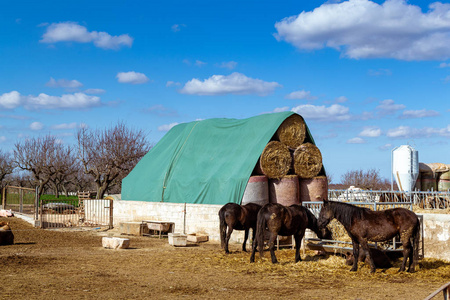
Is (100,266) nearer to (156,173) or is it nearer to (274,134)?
(274,134)

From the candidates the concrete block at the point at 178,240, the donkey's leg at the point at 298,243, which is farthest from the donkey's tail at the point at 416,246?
the concrete block at the point at 178,240

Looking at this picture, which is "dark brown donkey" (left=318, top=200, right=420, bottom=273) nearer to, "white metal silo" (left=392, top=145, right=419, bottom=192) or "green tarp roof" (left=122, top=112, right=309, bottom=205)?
"green tarp roof" (left=122, top=112, right=309, bottom=205)

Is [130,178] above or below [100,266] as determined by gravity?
above

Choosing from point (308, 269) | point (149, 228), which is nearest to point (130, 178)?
point (149, 228)

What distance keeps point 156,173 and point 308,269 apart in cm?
1337

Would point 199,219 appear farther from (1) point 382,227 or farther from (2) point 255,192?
(1) point 382,227

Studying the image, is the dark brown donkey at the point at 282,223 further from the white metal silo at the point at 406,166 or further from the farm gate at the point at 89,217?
the white metal silo at the point at 406,166

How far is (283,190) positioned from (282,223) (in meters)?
6.28

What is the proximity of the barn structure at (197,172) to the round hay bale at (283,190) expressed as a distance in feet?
4.27

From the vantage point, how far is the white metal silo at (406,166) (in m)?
25.8

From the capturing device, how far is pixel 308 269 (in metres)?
11.9

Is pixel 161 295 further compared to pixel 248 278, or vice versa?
pixel 248 278

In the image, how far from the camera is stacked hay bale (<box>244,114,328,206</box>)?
19141mm

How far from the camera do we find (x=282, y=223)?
1302 centimetres
